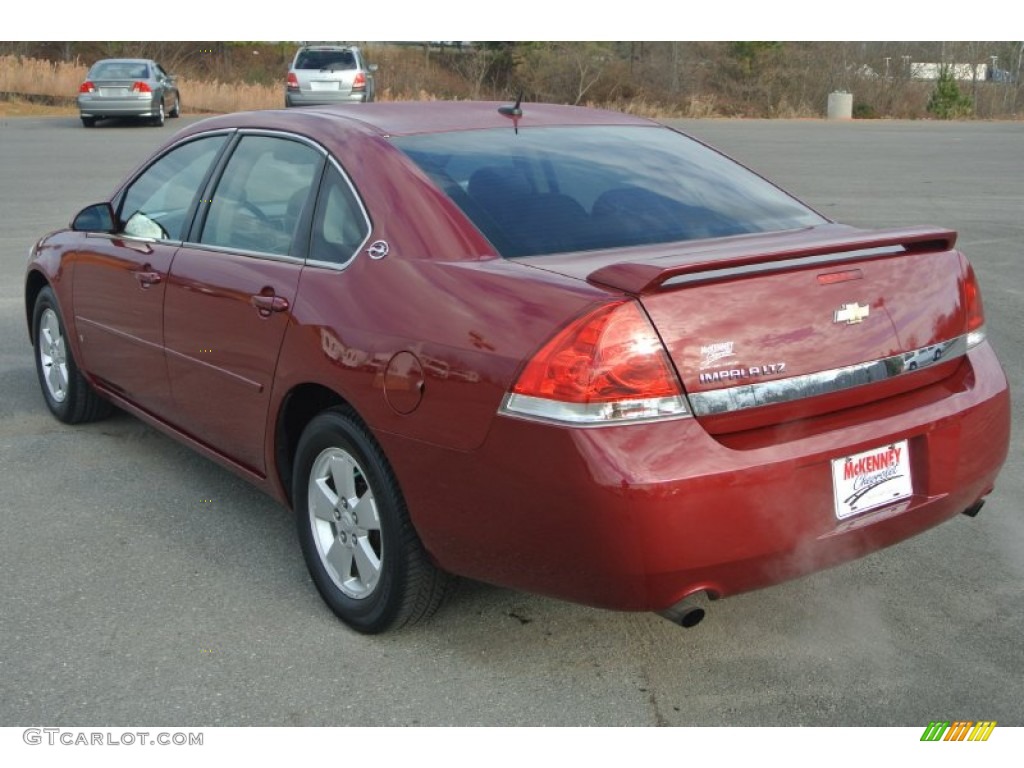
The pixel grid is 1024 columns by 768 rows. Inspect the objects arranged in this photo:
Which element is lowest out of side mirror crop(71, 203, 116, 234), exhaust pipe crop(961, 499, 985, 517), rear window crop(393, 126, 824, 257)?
exhaust pipe crop(961, 499, 985, 517)

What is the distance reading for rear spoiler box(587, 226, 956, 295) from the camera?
3137 mm

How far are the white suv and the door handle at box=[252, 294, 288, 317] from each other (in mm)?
23340

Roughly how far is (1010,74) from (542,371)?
4560cm

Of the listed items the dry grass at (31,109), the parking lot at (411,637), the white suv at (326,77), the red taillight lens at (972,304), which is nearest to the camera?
the parking lot at (411,637)

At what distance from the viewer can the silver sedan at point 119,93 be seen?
27.0 metres

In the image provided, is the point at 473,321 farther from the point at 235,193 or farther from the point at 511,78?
the point at 511,78

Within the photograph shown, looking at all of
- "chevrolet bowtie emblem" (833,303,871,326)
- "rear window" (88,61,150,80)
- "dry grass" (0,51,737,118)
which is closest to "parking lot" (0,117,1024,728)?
"chevrolet bowtie emblem" (833,303,871,326)

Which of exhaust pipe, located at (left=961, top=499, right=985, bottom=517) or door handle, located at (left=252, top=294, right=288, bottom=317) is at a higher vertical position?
door handle, located at (left=252, top=294, right=288, bottom=317)

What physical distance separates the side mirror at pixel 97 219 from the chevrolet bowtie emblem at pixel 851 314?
3.38 metres

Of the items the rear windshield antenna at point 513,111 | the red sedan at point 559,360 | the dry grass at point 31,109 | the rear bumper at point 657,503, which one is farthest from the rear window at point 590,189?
the dry grass at point 31,109

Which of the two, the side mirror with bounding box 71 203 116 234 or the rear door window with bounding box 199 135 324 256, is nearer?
the rear door window with bounding box 199 135 324 256

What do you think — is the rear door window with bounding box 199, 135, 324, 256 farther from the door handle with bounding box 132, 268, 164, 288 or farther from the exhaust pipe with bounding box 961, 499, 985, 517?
the exhaust pipe with bounding box 961, 499, 985, 517

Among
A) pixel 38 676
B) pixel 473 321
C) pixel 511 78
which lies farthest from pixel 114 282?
pixel 511 78

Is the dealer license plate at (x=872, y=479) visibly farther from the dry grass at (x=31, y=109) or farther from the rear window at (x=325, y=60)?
the dry grass at (x=31, y=109)
